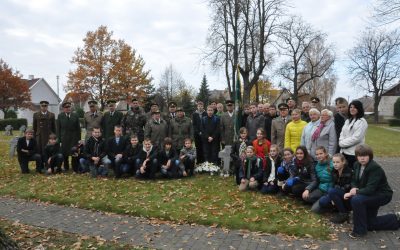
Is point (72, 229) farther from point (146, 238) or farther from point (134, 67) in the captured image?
point (134, 67)

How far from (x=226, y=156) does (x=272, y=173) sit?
2152 millimetres

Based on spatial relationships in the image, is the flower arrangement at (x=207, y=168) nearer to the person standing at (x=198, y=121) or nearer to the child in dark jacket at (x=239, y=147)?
the person standing at (x=198, y=121)

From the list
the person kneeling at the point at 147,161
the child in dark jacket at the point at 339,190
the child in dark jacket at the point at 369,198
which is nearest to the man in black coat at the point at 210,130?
the person kneeling at the point at 147,161

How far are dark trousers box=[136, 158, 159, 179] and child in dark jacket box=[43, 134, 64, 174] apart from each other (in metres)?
2.62

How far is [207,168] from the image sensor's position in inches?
428

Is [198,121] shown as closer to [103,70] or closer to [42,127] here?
[42,127]

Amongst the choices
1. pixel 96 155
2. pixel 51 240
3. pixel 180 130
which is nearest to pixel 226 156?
pixel 180 130

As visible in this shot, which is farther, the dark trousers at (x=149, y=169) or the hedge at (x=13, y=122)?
the hedge at (x=13, y=122)

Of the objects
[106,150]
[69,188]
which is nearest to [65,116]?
[106,150]

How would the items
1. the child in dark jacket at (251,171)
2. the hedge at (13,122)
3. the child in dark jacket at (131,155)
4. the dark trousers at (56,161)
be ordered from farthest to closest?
the hedge at (13,122)
the dark trousers at (56,161)
the child in dark jacket at (131,155)
the child in dark jacket at (251,171)

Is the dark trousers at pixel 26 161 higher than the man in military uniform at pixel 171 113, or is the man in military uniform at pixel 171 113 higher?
the man in military uniform at pixel 171 113

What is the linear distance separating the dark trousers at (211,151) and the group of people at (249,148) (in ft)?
0.10

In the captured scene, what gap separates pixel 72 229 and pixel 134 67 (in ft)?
111

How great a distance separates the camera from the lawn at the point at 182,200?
640cm
